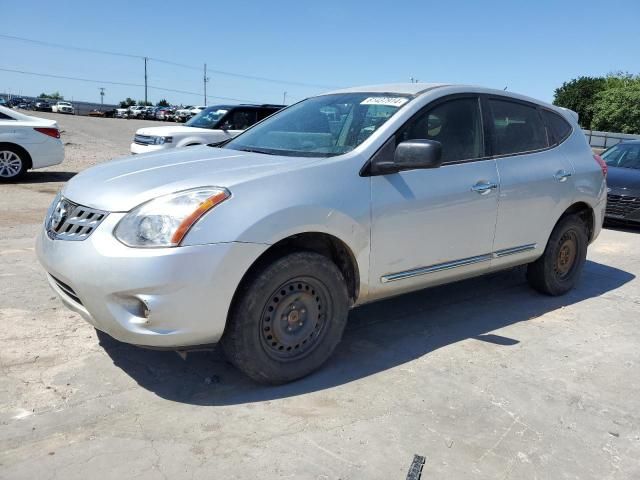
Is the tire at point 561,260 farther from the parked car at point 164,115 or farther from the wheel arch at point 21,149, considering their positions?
the parked car at point 164,115

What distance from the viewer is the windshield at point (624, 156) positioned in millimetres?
10031

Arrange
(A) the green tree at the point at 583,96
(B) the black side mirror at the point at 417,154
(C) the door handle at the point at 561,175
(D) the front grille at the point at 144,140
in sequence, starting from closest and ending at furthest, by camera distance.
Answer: (B) the black side mirror at the point at 417,154 → (C) the door handle at the point at 561,175 → (D) the front grille at the point at 144,140 → (A) the green tree at the point at 583,96

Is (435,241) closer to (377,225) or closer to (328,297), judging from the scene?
(377,225)

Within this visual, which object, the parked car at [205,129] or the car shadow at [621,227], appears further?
the parked car at [205,129]

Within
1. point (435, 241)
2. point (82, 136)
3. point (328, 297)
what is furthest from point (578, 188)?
point (82, 136)

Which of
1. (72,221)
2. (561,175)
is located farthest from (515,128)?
(72,221)

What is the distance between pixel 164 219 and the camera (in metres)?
2.92

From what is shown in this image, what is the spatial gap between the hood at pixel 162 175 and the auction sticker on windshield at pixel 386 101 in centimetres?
80

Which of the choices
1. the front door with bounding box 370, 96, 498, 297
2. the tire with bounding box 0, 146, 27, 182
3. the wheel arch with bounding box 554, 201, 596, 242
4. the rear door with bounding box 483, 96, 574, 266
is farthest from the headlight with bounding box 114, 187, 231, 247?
the tire with bounding box 0, 146, 27, 182

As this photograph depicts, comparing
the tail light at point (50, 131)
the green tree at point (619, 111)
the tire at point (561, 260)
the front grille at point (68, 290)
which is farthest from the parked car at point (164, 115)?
the front grille at point (68, 290)

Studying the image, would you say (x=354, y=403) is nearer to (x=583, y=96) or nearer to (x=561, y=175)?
(x=561, y=175)

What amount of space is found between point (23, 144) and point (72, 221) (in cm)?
861

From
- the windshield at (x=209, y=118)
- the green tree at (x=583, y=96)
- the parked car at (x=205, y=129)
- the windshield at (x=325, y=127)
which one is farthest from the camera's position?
the green tree at (x=583, y=96)

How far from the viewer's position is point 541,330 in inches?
178
